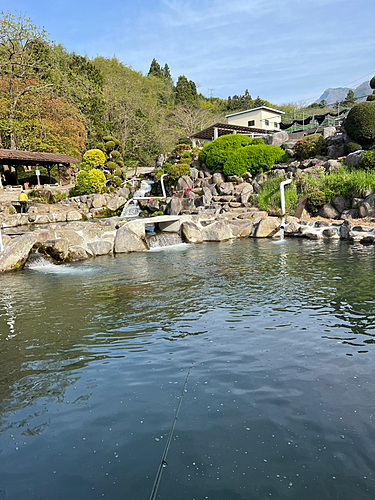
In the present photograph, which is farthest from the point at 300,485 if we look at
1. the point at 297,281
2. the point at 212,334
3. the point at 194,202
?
the point at 194,202

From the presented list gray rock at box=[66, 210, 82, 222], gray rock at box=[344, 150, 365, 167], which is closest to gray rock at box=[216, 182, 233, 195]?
gray rock at box=[344, 150, 365, 167]

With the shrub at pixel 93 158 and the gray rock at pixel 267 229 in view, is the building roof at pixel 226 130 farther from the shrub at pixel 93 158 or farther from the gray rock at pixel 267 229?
the gray rock at pixel 267 229

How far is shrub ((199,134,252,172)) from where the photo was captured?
24323 millimetres

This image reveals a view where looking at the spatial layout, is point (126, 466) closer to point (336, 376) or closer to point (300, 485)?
point (300, 485)

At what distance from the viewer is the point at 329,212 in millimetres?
15758

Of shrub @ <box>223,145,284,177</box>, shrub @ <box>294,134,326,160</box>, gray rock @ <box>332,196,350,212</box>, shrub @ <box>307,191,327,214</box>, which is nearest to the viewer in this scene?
gray rock @ <box>332,196,350,212</box>

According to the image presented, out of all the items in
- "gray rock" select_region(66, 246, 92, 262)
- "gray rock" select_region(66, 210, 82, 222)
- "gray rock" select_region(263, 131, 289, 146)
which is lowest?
"gray rock" select_region(66, 246, 92, 262)

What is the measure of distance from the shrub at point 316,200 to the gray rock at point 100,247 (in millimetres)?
9646

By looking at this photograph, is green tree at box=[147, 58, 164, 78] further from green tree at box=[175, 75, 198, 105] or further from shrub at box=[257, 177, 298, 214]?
shrub at box=[257, 177, 298, 214]

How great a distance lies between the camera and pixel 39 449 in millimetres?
2766

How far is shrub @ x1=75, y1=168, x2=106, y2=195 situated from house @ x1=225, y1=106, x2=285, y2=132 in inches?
701

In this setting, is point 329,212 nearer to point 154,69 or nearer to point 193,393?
point 193,393

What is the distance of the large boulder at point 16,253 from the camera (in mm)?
10320

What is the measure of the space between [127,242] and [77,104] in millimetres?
30283
